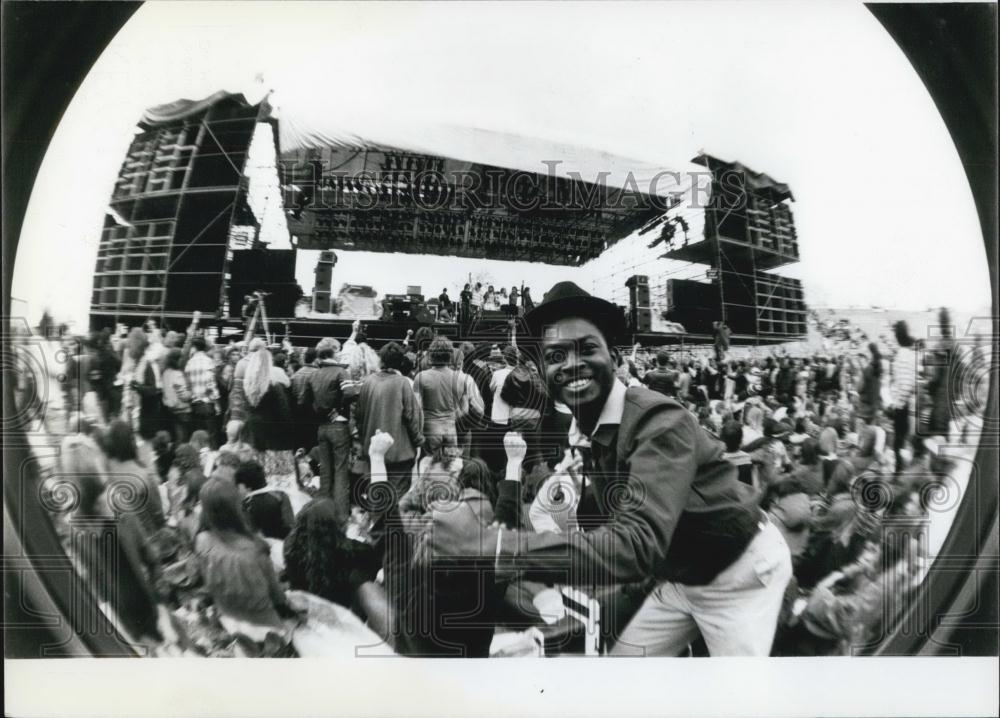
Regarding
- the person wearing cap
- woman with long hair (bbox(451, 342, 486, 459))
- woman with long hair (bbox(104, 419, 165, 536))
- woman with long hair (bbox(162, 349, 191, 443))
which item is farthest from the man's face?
woman with long hair (bbox(104, 419, 165, 536))

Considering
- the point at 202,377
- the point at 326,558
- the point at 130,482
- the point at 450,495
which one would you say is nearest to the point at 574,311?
the point at 450,495

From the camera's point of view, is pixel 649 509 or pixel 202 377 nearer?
Answer: pixel 649 509

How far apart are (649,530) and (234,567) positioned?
1915mm

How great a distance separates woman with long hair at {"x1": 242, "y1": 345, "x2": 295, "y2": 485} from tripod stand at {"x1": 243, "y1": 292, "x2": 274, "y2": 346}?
0.06 m

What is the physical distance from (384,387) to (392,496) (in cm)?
50

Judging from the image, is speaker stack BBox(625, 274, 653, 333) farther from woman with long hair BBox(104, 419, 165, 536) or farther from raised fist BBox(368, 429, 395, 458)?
woman with long hair BBox(104, 419, 165, 536)

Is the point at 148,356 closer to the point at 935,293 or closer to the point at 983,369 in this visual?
the point at 935,293

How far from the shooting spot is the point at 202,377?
304 centimetres

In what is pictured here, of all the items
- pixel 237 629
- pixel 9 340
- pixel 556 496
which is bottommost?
pixel 237 629

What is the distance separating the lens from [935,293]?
124 inches

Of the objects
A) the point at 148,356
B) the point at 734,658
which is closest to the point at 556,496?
the point at 734,658

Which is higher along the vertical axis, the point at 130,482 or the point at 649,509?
the point at 130,482

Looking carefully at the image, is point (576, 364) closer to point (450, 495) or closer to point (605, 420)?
point (605, 420)

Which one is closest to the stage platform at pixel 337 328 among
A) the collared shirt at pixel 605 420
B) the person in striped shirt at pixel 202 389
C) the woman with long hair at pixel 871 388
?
the person in striped shirt at pixel 202 389
